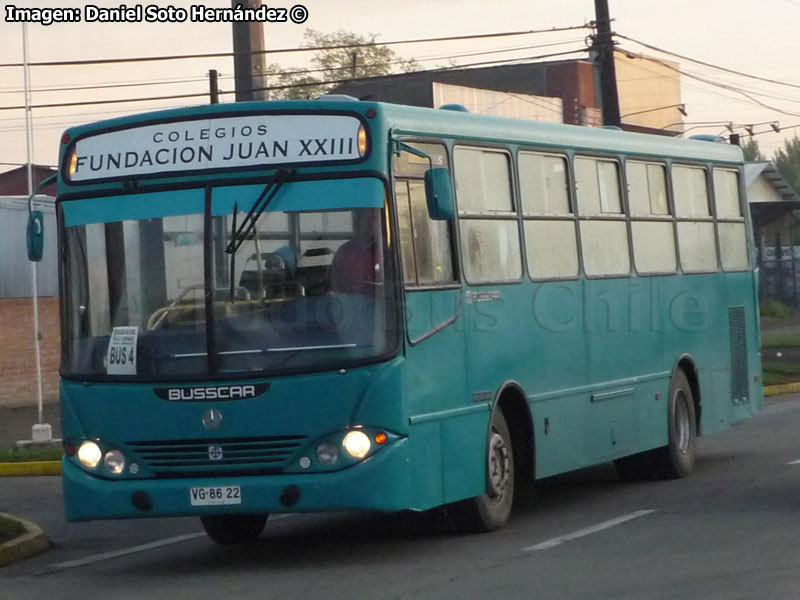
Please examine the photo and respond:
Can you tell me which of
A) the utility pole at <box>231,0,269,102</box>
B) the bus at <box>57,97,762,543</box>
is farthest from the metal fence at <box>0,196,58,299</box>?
the bus at <box>57,97,762,543</box>

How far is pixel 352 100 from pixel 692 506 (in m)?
4.30

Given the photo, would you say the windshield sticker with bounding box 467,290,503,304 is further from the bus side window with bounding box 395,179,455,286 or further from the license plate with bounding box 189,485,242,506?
the license plate with bounding box 189,485,242,506

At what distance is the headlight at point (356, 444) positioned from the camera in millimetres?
9883

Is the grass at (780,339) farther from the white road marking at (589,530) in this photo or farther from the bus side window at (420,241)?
the bus side window at (420,241)

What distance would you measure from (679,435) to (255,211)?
6.38 metres

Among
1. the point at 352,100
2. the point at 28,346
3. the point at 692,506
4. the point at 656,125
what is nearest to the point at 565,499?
the point at 692,506

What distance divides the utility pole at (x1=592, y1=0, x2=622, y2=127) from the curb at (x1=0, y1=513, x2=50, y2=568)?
53.4ft

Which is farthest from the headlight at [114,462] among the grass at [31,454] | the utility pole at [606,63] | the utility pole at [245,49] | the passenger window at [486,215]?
the utility pole at [606,63]

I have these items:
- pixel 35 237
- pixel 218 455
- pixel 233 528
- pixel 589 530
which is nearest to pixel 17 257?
pixel 233 528

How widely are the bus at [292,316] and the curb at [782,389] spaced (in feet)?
51.7

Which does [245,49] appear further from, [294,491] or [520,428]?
[294,491]

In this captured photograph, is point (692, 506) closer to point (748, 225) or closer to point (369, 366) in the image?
point (369, 366)

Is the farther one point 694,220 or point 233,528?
point 694,220

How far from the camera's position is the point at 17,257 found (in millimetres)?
33312
